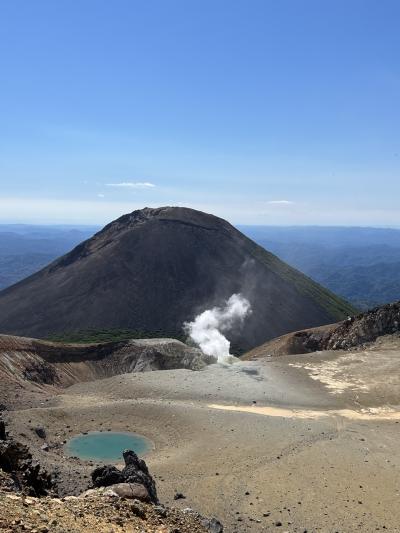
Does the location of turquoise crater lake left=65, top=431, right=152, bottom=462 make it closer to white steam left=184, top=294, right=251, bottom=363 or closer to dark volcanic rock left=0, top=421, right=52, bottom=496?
dark volcanic rock left=0, top=421, right=52, bottom=496

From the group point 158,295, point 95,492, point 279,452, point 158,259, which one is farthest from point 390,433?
point 158,259

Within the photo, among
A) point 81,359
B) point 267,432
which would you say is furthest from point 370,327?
point 81,359

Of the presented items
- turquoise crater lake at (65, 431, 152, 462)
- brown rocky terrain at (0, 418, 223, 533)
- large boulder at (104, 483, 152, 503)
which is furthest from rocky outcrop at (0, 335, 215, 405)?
large boulder at (104, 483, 152, 503)

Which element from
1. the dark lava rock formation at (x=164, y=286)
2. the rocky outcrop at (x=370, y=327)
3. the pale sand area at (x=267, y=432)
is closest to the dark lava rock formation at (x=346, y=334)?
the rocky outcrop at (x=370, y=327)

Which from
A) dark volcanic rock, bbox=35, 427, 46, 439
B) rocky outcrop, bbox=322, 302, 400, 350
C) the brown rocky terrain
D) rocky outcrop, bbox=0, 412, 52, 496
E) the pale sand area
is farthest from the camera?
rocky outcrop, bbox=322, 302, 400, 350

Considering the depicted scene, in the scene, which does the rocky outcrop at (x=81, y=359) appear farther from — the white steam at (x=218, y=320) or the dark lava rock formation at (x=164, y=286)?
the dark lava rock formation at (x=164, y=286)

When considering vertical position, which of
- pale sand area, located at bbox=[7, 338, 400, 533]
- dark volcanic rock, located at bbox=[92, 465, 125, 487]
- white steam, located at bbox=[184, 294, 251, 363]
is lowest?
white steam, located at bbox=[184, 294, 251, 363]
